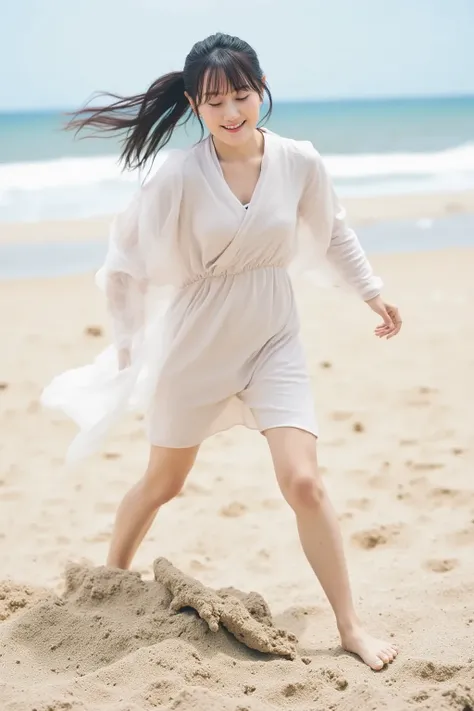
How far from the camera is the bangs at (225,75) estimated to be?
10.0 ft

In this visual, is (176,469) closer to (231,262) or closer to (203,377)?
(203,377)

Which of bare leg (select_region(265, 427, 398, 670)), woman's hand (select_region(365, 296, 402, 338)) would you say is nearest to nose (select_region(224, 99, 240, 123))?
woman's hand (select_region(365, 296, 402, 338))

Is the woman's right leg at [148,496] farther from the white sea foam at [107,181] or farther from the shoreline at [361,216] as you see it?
the white sea foam at [107,181]

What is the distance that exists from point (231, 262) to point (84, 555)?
5.23 ft

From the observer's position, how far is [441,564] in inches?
151

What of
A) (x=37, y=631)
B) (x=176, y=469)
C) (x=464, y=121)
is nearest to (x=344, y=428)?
(x=176, y=469)

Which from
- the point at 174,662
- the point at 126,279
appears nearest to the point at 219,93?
the point at 126,279

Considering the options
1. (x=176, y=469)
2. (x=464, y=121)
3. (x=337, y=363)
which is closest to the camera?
(x=176, y=469)

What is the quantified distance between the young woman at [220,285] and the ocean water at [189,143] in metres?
3.43

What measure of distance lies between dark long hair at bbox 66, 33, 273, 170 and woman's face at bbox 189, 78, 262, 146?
0.07 ft

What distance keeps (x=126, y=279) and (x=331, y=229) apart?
29.4 inches

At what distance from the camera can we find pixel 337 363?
256 inches

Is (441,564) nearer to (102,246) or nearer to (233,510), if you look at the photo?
(233,510)

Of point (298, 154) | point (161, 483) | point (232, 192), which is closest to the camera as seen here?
point (232, 192)
